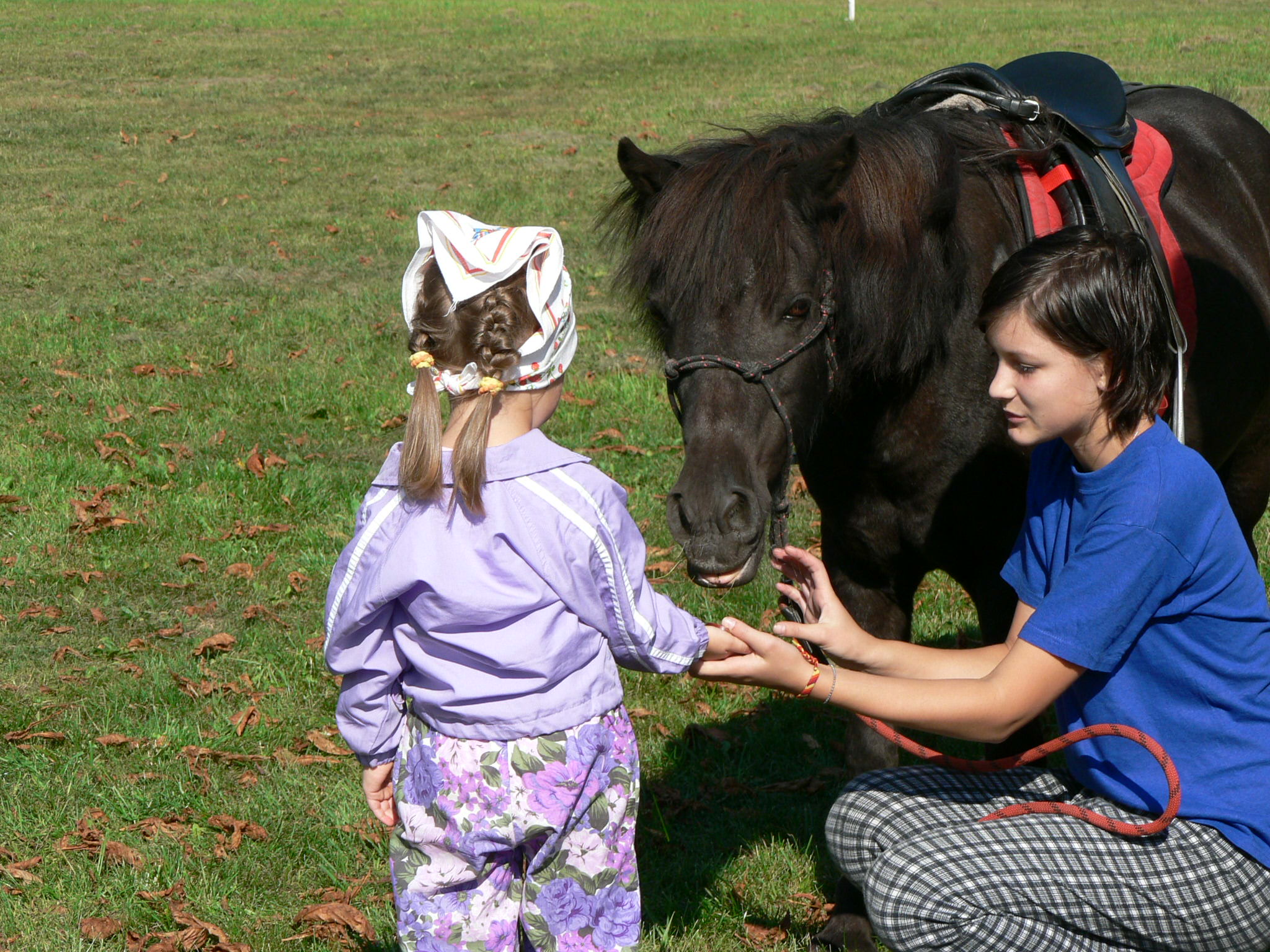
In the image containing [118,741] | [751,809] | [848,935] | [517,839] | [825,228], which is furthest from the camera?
[118,741]

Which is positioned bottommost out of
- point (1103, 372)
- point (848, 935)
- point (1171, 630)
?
point (848, 935)

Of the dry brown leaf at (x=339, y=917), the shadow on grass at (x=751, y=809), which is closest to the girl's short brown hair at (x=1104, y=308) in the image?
the shadow on grass at (x=751, y=809)

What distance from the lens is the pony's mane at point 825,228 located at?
2.67 metres

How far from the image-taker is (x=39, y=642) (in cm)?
473

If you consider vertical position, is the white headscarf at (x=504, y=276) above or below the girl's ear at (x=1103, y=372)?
above

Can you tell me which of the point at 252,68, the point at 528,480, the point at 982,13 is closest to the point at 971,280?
the point at 528,480

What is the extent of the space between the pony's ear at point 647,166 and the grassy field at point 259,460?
1.87 metres

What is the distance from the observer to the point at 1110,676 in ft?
8.02

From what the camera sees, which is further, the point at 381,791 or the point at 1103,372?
the point at 381,791

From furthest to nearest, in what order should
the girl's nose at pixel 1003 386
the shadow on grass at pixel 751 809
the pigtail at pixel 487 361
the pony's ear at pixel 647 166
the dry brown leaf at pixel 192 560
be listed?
the dry brown leaf at pixel 192 560, the shadow on grass at pixel 751 809, the pony's ear at pixel 647 166, the girl's nose at pixel 1003 386, the pigtail at pixel 487 361

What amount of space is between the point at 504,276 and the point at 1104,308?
1.10 m

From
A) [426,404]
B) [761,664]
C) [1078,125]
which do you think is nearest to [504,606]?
[426,404]

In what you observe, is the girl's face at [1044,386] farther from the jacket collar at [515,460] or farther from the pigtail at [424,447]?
the pigtail at [424,447]

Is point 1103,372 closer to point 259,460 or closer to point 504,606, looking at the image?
point 504,606
